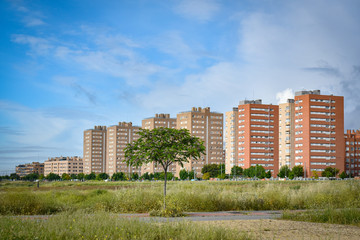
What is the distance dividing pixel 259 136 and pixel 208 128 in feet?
119

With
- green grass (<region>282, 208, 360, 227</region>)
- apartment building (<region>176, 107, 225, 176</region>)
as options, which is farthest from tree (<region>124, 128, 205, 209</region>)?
apartment building (<region>176, 107, 225, 176</region>)

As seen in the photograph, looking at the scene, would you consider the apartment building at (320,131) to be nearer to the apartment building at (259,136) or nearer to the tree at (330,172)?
the tree at (330,172)

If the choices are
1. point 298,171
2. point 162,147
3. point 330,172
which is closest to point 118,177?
point 298,171

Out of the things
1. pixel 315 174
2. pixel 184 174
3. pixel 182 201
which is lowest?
pixel 184 174

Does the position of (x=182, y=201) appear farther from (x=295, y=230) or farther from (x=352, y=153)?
(x=352, y=153)

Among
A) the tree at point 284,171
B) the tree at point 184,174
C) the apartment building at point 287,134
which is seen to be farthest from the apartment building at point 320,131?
the tree at point 184,174

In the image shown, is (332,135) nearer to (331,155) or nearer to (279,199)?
(331,155)

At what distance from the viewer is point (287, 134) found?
6166 inches

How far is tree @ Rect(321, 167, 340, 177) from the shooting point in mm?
135000

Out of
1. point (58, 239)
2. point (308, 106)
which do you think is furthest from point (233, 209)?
point (308, 106)

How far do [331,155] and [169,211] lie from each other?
457 ft

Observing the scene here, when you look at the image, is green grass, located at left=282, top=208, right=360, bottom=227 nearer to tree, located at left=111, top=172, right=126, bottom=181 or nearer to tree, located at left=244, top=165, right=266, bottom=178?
tree, located at left=244, top=165, right=266, bottom=178

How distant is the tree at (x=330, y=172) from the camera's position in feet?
443

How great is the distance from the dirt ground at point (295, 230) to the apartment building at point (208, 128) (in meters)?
171
